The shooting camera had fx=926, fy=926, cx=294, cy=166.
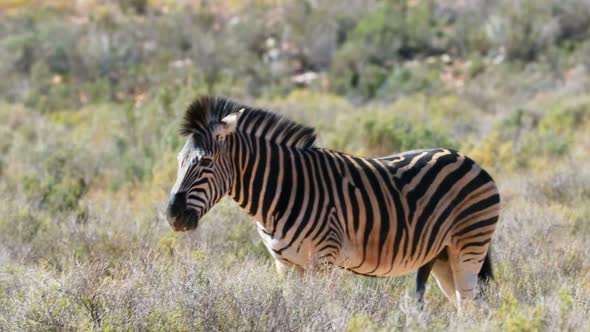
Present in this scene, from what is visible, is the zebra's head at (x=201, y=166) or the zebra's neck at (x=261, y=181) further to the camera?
the zebra's neck at (x=261, y=181)

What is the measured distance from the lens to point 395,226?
7016 millimetres

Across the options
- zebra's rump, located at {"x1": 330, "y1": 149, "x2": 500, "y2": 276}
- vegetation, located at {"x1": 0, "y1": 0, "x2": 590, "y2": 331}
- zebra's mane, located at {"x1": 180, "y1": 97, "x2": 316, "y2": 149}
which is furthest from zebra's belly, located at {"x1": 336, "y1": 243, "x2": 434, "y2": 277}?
zebra's mane, located at {"x1": 180, "y1": 97, "x2": 316, "y2": 149}

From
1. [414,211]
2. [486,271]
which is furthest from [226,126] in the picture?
[486,271]

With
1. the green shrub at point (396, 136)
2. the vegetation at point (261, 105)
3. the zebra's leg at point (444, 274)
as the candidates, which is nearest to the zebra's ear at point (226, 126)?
the vegetation at point (261, 105)

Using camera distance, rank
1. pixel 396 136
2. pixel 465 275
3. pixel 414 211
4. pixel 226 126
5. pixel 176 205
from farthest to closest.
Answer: pixel 396 136, pixel 465 275, pixel 414 211, pixel 226 126, pixel 176 205

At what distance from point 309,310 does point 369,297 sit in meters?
0.62

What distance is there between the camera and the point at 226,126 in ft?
21.2

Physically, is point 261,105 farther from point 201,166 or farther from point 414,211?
point 201,166

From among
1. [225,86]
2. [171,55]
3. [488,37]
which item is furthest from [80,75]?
[488,37]

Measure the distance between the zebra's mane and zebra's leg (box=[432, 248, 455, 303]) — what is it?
4.94ft

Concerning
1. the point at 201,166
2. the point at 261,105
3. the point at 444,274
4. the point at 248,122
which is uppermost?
the point at 248,122

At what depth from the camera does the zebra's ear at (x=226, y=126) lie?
253 inches

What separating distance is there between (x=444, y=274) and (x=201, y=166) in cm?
248

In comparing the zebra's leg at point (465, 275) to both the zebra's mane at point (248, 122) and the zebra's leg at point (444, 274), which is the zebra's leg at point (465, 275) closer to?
the zebra's leg at point (444, 274)
